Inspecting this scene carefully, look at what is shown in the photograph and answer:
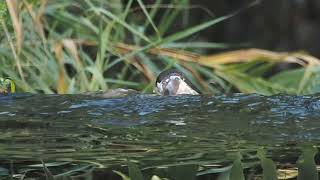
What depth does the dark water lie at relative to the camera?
68 centimetres

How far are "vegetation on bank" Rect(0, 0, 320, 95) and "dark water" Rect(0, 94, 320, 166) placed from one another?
0.99 m

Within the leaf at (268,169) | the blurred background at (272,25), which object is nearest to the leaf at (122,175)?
the leaf at (268,169)

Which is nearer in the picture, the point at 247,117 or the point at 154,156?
the point at 154,156

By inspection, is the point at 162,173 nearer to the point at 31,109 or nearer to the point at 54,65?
the point at 31,109

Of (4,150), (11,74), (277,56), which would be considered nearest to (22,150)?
(4,150)

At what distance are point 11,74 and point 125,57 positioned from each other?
0.33 meters

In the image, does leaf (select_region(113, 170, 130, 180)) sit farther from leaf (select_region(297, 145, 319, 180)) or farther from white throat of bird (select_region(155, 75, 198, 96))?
white throat of bird (select_region(155, 75, 198, 96))

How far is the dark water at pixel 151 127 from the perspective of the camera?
684 mm

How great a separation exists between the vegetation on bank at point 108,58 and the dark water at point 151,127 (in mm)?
990

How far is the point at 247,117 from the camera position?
87cm

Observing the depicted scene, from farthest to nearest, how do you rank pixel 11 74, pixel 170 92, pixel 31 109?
1. pixel 11 74
2. pixel 170 92
3. pixel 31 109

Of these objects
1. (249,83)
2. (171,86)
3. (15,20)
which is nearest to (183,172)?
(171,86)

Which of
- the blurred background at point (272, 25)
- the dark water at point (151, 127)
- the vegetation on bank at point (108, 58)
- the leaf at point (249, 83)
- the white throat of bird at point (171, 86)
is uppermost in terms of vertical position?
the blurred background at point (272, 25)

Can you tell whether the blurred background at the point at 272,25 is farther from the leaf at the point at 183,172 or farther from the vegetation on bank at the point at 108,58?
the leaf at the point at 183,172
